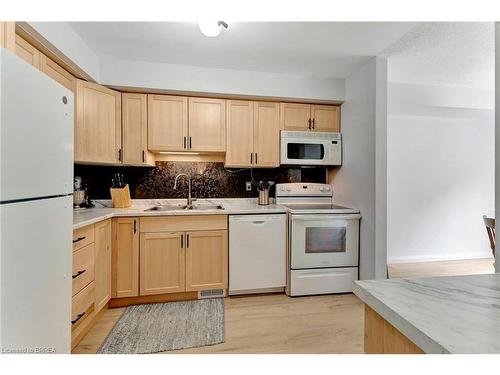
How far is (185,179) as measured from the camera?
301 cm

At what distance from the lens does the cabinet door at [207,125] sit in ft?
8.93

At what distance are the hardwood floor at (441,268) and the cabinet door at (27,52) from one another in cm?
420

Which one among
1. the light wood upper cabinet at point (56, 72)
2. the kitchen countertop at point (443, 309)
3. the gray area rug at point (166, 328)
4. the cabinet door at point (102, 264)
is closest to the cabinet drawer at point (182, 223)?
the cabinet door at point (102, 264)

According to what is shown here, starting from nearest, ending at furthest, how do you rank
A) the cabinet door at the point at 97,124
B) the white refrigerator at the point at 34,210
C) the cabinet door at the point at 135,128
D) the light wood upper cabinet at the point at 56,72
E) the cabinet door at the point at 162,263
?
the white refrigerator at the point at 34,210 → the light wood upper cabinet at the point at 56,72 → the cabinet door at the point at 97,124 → the cabinet door at the point at 162,263 → the cabinet door at the point at 135,128

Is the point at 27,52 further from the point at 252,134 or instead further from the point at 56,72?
the point at 252,134

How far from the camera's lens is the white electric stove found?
2570mm

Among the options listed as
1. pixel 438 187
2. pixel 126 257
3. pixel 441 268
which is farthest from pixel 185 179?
pixel 438 187

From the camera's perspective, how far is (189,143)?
2.71 metres

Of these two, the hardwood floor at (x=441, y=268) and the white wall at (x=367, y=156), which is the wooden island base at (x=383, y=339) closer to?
the white wall at (x=367, y=156)

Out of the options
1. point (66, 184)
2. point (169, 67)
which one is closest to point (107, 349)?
point (66, 184)

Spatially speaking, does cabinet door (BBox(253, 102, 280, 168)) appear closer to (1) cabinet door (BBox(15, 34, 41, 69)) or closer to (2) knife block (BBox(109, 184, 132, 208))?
(2) knife block (BBox(109, 184, 132, 208))

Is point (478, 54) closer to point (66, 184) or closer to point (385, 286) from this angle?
point (385, 286)

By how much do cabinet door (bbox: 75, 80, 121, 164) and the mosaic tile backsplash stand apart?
42cm

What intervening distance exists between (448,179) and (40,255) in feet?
Answer: 16.3
